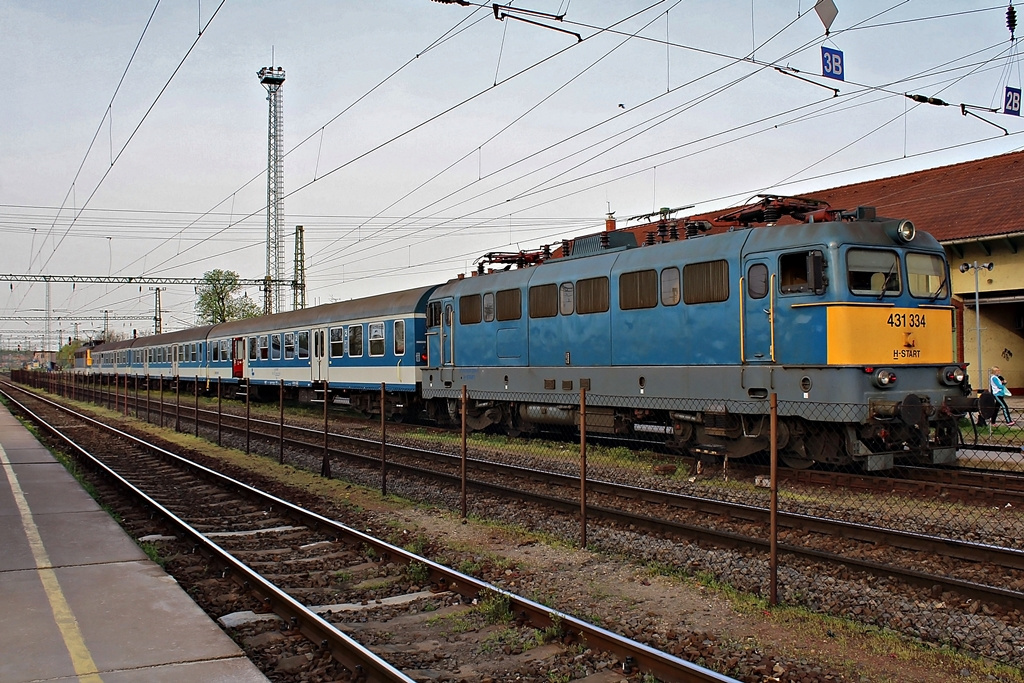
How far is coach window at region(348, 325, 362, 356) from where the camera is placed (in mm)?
26328

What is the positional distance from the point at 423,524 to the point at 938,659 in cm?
642

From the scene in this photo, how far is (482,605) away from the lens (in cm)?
696

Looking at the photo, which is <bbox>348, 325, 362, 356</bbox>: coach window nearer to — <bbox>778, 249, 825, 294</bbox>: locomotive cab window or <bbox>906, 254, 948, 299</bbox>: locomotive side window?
<bbox>778, 249, 825, 294</bbox>: locomotive cab window

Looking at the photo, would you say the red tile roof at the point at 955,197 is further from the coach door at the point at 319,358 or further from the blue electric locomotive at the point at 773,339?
the coach door at the point at 319,358

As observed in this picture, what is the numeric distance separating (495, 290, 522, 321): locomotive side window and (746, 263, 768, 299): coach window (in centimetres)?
628

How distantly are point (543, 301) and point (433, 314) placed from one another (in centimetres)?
504

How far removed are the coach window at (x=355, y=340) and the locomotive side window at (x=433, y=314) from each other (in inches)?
203

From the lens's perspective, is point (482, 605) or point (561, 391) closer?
point (482, 605)

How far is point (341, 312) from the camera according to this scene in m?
28.0

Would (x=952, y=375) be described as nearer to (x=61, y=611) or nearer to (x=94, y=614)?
(x=94, y=614)

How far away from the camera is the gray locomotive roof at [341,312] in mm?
23783

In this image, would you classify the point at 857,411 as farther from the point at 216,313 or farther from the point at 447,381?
the point at 216,313

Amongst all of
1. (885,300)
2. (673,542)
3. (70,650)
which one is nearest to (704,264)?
(885,300)

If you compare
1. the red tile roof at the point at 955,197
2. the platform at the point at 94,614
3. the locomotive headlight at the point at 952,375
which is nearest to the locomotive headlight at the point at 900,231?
the locomotive headlight at the point at 952,375
